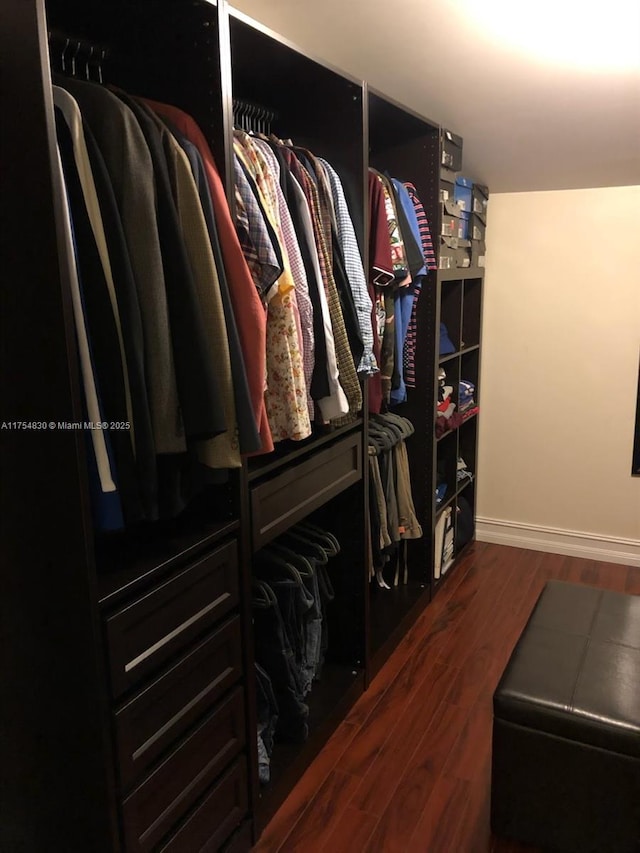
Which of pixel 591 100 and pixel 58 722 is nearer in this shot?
pixel 58 722

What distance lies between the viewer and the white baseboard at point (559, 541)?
11.6 feet

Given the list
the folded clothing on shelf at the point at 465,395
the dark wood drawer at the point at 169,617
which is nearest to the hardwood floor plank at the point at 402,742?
the dark wood drawer at the point at 169,617

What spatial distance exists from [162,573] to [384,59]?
5.76 ft

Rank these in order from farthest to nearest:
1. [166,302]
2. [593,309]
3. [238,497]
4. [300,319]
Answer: [593,309] < [300,319] < [238,497] < [166,302]

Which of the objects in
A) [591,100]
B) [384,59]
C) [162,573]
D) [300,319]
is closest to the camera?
[162,573]

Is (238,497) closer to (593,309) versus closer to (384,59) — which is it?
(384,59)

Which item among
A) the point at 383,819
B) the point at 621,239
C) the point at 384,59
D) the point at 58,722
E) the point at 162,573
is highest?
the point at 384,59

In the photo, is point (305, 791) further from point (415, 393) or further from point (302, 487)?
point (415, 393)

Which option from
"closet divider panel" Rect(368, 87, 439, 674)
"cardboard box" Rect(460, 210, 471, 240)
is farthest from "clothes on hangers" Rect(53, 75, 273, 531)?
"cardboard box" Rect(460, 210, 471, 240)

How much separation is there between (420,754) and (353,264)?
1.59 m

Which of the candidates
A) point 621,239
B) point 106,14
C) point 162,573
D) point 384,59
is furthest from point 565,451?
point 106,14

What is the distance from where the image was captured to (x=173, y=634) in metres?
1.37

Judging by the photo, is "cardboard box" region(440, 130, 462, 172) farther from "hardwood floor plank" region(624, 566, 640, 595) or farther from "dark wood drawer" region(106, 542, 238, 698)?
"hardwood floor plank" region(624, 566, 640, 595)

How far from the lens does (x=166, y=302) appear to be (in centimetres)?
122
